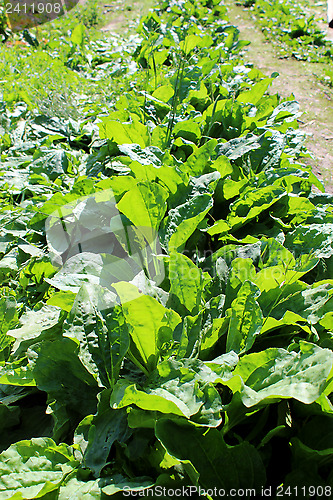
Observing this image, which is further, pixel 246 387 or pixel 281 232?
pixel 281 232

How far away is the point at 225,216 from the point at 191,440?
1.36m

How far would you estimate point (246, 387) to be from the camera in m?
1.20

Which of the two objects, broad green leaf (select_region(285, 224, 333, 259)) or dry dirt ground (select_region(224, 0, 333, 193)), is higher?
dry dirt ground (select_region(224, 0, 333, 193))

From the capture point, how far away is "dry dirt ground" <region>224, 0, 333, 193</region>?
3.15 metres

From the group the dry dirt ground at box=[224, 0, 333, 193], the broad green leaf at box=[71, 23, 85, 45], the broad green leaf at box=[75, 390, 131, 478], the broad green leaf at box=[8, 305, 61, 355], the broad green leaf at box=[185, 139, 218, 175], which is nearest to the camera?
the broad green leaf at box=[75, 390, 131, 478]

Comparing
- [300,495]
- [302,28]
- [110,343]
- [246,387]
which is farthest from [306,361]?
[302,28]

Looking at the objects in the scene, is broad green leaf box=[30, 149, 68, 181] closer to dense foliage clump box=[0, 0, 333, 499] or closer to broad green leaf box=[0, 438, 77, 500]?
dense foliage clump box=[0, 0, 333, 499]

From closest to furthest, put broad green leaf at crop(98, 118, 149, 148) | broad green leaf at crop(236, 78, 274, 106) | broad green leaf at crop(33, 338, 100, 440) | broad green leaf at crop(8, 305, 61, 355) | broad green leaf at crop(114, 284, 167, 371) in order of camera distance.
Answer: broad green leaf at crop(114, 284, 167, 371)
broad green leaf at crop(33, 338, 100, 440)
broad green leaf at crop(8, 305, 61, 355)
broad green leaf at crop(98, 118, 149, 148)
broad green leaf at crop(236, 78, 274, 106)

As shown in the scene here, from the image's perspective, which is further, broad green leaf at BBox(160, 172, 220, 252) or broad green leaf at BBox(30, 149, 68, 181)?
broad green leaf at BBox(30, 149, 68, 181)

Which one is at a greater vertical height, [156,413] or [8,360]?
[156,413]

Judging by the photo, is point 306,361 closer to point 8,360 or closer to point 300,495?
point 300,495

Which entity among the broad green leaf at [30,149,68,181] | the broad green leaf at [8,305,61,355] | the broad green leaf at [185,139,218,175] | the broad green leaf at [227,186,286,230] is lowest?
the broad green leaf at [8,305,61,355]

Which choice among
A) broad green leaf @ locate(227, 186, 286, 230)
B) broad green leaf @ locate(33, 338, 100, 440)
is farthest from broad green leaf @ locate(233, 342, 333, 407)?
broad green leaf @ locate(227, 186, 286, 230)

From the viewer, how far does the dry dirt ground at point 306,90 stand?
3.15 metres
